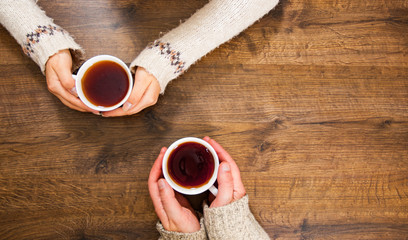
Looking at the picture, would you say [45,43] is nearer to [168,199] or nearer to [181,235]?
[168,199]

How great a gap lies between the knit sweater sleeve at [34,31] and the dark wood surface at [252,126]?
103 mm

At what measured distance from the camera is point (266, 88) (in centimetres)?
99

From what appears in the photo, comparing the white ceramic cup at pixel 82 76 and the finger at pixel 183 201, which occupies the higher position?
the white ceramic cup at pixel 82 76

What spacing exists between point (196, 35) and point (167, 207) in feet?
1.86

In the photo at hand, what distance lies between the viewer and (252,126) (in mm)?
977

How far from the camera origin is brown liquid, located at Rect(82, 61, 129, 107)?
0.80 m

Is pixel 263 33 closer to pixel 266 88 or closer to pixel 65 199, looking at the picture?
pixel 266 88

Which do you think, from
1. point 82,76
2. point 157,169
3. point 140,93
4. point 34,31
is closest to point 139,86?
point 140,93

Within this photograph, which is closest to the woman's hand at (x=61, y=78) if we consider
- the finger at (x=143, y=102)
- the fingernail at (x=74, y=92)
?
the fingernail at (x=74, y=92)

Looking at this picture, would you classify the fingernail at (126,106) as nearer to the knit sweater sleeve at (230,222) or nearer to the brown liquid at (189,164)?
the brown liquid at (189,164)

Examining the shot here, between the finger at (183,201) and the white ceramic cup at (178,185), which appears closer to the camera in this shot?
the white ceramic cup at (178,185)

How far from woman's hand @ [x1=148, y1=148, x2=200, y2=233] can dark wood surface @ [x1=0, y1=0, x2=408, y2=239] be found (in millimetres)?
95

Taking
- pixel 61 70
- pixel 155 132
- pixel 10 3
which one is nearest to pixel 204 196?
pixel 155 132

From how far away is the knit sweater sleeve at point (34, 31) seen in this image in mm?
828
